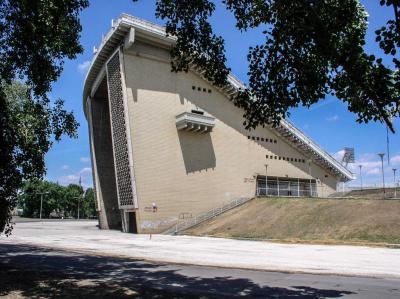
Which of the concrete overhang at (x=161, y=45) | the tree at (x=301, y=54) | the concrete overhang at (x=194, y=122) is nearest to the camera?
the tree at (x=301, y=54)

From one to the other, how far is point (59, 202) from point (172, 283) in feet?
414

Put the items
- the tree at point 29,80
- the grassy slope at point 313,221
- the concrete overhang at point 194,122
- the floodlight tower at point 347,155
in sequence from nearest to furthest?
1. the tree at point 29,80
2. the grassy slope at point 313,221
3. the concrete overhang at point 194,122
4. the floodlight tower at point 347,155

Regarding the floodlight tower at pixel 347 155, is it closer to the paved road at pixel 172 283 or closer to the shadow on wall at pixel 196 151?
the shadow on wall at pixel 196 151

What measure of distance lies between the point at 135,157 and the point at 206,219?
34.9 ft

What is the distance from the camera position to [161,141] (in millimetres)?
48906

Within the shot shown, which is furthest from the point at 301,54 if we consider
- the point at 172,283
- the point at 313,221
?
the point at 313,221

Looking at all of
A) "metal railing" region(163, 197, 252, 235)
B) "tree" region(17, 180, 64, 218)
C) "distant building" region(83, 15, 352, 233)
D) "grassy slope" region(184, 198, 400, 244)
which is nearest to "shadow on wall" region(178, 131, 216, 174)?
"distant building" region(83, 15, 352, 233)

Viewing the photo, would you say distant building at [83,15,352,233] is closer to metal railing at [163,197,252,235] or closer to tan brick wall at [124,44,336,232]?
tan brick wall at [124,44,336,232]

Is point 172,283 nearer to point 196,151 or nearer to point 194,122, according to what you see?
point 194,122

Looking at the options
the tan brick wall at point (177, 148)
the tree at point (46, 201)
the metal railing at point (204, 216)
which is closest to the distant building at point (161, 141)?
the tan brick wall at point (177, 148)

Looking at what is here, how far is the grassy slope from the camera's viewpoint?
30.4 meters

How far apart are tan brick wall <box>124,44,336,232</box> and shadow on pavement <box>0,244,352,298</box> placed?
3015cm

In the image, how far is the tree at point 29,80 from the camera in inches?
412

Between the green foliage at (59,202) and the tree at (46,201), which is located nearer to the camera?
the tree at (46,201)
